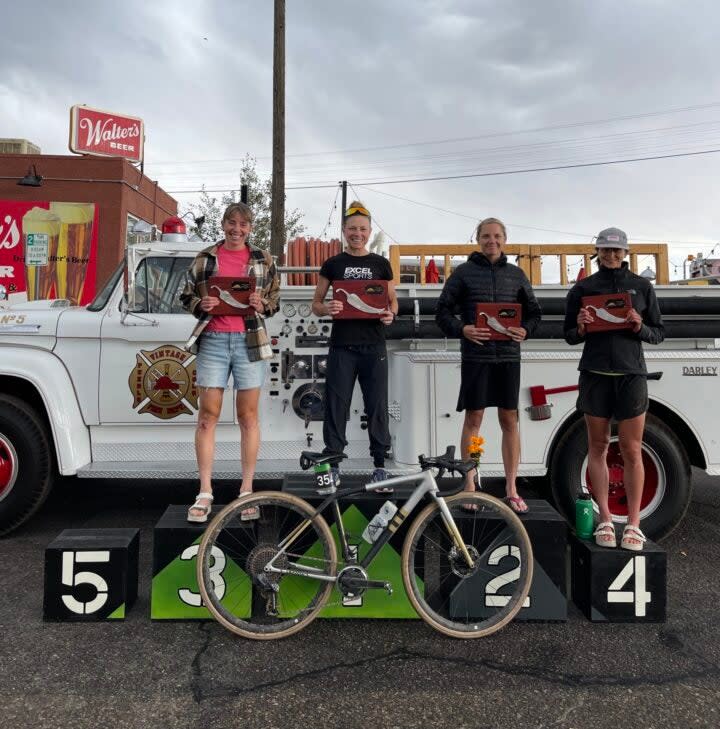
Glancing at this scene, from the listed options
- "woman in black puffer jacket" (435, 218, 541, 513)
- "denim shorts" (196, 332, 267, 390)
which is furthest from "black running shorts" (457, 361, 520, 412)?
"denim shorts" (196, 332, 267, 390)

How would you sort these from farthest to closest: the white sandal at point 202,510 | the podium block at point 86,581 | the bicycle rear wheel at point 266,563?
1. the white sandal at point 202,510
2. the podium block at point 86,581
3. the bicycle rear wheel at point 266,563

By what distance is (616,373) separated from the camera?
342 cm

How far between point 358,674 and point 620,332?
2250mm

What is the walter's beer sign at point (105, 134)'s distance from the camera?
1633 centimetres

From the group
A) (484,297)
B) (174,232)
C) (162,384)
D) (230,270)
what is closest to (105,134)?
(174,232)

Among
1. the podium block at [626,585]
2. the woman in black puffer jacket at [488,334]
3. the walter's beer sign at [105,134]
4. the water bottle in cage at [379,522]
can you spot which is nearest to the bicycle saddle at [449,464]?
A: the water bottle in cage at [379,522]

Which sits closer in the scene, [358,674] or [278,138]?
[358,674]

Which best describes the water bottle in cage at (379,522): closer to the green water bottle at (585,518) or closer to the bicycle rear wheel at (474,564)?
the bicycle rear wheel at (474,564)

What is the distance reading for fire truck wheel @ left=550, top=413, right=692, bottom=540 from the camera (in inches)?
170

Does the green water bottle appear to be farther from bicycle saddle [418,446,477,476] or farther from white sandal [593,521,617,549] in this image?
bicycle saddle [418,446,477,476]

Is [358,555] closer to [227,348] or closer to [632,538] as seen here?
[227,348]

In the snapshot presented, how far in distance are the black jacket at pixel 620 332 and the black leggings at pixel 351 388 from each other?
117 centimetres

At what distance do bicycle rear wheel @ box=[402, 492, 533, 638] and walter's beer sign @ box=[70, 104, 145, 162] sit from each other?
16.3 meters

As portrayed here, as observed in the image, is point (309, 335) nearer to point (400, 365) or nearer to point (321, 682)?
point (400, 365)
